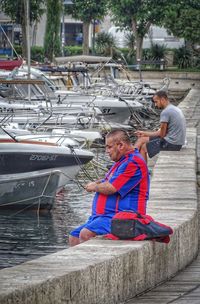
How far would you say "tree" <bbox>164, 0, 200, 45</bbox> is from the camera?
215ft

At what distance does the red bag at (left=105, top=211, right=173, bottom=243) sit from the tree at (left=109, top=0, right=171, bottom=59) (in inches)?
2411

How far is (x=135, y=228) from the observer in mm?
9453

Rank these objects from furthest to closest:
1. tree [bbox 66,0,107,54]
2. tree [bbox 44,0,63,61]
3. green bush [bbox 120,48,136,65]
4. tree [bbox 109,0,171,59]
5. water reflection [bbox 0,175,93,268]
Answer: tree [bbox 66,0,107,54]
green bush [bbox 120,48,136,65]
tree [bbox 109,0,171,59]
tree [bbox 44,0,63,61]
water reflection [bbox 0,175,93,268]

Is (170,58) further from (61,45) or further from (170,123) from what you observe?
(170,123)

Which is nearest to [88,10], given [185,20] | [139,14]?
[139,14]

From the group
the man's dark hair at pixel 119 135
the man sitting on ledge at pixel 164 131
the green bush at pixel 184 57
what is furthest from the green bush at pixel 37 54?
the man's dark hair at pixel 119 135

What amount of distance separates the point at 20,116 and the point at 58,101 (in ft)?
16.7

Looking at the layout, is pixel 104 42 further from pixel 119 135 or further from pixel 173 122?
pixel 119 135

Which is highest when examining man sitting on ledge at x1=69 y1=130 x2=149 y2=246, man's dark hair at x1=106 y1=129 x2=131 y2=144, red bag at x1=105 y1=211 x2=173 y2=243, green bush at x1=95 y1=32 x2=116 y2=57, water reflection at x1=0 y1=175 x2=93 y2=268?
man's dark hair at x1=106 y1=129 x2=131 y2=144

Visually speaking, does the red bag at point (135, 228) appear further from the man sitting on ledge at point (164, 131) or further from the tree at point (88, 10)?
the tree at point (88, 10)

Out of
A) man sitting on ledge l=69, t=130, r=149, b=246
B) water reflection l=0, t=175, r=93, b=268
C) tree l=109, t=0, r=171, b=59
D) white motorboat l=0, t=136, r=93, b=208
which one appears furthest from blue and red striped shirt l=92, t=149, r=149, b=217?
tree l=109, t=0, r=171, b=59

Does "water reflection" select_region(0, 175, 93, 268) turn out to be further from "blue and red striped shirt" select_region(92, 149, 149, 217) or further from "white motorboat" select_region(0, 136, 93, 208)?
"blue and red striped shirt" select_region(92, 149, 149, 217)

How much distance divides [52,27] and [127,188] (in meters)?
63.4

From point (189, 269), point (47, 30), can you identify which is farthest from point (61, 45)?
Result: point (189, 269)
